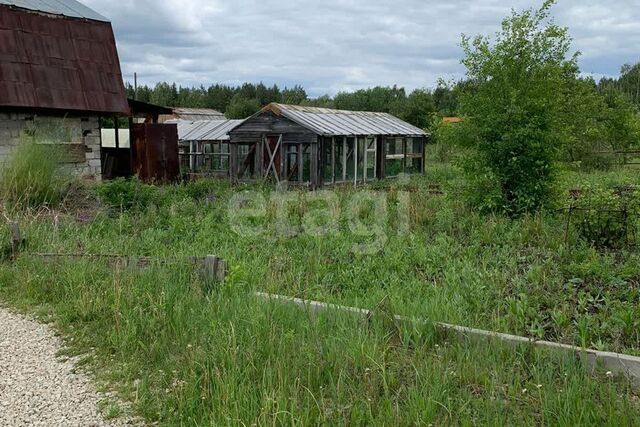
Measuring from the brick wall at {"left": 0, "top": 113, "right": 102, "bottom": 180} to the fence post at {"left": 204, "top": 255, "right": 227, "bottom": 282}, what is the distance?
9697 mm

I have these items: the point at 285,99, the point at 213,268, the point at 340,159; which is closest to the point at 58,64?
the point at 340,159

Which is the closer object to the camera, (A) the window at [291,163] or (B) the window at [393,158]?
(A) the window at [291,163]

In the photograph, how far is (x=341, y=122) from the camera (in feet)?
71.3

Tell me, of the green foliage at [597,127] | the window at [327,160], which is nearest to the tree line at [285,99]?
the green foliage at [597,127]

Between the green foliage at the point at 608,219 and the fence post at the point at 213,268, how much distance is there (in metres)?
4.64

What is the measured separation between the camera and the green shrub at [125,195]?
11.2 metres

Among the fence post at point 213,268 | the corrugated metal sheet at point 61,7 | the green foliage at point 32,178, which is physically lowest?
the fence post at point 213,268

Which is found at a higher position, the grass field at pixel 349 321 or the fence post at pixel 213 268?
the fence post at pixel 213 268

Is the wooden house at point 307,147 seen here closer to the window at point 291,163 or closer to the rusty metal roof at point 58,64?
the window at point 291,163

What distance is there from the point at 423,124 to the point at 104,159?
2570 cm

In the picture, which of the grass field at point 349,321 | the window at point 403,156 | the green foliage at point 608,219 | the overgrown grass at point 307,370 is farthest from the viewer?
the window at point 403,156

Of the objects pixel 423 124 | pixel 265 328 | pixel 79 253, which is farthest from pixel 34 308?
pixel 423 124

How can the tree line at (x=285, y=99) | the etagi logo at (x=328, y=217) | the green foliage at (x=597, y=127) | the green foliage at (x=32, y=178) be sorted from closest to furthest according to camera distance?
the etagi logo at (x=328, y=217) < the green foliage at (x=32, y=178) < the green foliage at (x=597, y=127) < the tree line at (x=285, y=99)

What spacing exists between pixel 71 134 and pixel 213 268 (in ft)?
38.6
